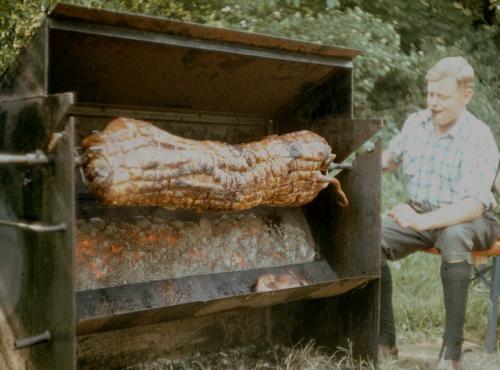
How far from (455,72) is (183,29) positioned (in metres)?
1.76

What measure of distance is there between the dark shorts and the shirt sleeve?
169 mm

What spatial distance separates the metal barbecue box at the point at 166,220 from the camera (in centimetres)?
224

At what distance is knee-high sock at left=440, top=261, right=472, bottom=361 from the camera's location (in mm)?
3361

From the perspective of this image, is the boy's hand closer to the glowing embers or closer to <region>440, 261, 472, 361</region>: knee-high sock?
<region>440, 261, 472, 361</region>: knee-high sock

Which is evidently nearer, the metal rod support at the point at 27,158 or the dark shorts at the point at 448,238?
the metal rod support at the point at 27,158

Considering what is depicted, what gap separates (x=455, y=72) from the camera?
353cm

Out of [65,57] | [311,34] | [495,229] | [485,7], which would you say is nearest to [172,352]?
[65,57]

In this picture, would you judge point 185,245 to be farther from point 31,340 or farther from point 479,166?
point 479,166

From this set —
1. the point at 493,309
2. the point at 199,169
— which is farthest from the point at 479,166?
the point at 199,169

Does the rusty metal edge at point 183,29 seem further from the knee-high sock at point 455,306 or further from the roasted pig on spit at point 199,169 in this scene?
the knee-high sock at point 455,306

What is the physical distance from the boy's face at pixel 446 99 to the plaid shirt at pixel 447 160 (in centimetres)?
8

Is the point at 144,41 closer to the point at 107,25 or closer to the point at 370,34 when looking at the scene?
the point at 107,25

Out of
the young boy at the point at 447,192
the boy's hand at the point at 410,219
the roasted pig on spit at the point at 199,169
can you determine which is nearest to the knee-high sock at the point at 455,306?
the young boy at the point at 447,192

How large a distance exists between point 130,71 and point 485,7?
15.6ft
